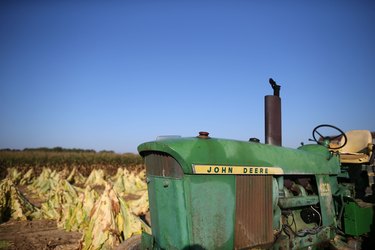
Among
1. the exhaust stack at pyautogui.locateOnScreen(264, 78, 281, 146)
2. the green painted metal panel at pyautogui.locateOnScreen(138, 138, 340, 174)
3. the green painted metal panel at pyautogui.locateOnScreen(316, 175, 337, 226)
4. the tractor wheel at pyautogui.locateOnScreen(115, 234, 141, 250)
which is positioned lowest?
the tractor wheel at pyautogui.locateOnScreen(115, 234, 141, 250)

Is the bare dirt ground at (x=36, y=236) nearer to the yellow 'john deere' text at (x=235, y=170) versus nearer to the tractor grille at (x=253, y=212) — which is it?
the tractor grille at (x=253, y=212)

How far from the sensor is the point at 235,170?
9.39ft

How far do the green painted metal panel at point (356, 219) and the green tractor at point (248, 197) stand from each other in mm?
13

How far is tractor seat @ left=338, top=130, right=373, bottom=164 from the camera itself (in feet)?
16.8

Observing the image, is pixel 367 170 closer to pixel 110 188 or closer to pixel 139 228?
pixel 139 228

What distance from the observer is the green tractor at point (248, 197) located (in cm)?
268

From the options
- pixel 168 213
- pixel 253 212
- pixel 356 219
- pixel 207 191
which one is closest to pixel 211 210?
pixel 207 191

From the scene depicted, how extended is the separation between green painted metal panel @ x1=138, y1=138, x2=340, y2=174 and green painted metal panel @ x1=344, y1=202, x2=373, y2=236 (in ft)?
2.52

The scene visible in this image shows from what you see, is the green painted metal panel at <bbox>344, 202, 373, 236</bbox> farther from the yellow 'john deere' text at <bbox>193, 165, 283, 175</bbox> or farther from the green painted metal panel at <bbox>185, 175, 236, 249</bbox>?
the green painted metal panel at <bbox>185, 175, 236, 249</bbox>

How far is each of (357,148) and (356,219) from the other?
1900mm

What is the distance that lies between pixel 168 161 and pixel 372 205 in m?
3.53

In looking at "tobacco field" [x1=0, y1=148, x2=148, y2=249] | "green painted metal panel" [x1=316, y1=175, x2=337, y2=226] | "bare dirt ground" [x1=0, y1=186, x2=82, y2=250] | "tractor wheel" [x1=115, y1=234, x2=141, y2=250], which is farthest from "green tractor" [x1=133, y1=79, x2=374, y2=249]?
"bare dirt ground" [x1=0, y1=186, x2=82, y2=250]

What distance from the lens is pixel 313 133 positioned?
5000mm

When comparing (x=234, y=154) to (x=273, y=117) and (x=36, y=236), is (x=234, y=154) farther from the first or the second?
(x=36, y=236)
